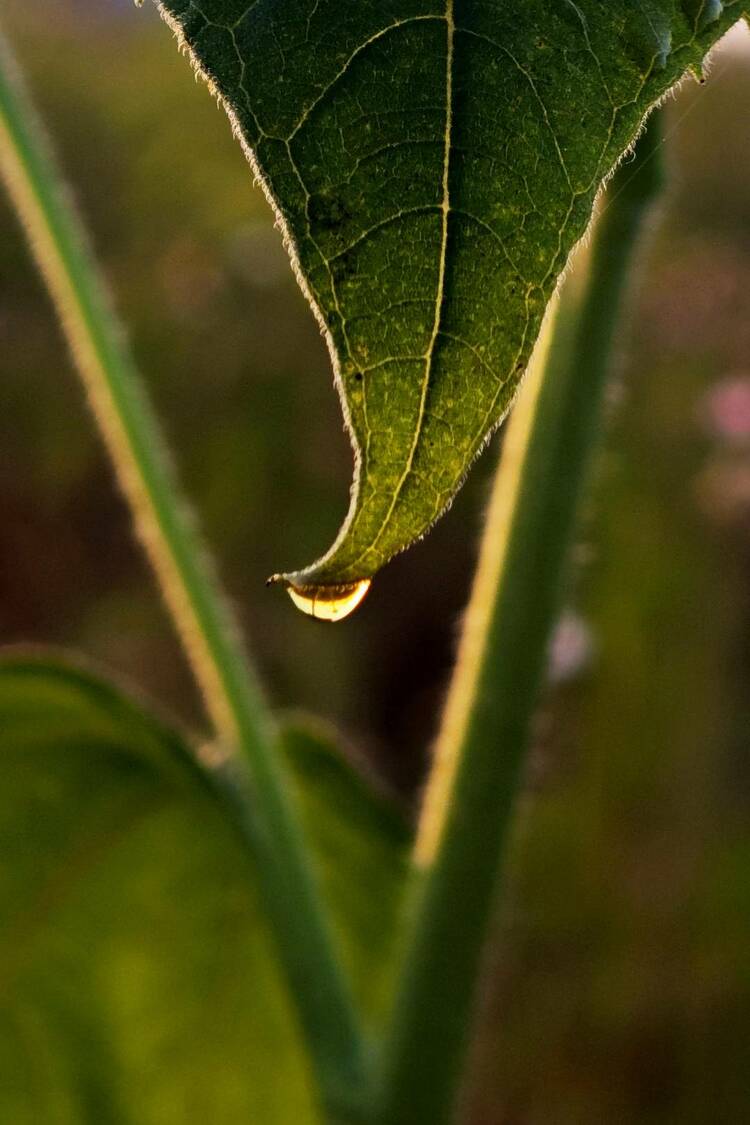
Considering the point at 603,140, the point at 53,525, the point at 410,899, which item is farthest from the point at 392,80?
the point at 53,525

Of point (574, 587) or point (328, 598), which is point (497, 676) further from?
point (574, 587)

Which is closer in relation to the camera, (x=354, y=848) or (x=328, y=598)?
(x=328, y=598)

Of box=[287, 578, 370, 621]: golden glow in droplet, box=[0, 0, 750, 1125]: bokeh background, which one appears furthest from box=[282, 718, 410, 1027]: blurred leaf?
box=[0, 0, 750, 1125]: bokeh background

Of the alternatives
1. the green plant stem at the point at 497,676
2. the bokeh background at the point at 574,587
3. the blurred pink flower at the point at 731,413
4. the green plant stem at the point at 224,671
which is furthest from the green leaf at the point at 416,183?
the blurred pink flower at the point at 731,413

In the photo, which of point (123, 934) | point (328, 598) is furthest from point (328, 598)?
point (123, 934)

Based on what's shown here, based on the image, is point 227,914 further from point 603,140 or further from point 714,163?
point 714,163

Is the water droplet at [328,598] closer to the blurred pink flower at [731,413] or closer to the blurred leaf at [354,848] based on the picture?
the blurred leaf at [354,848]
